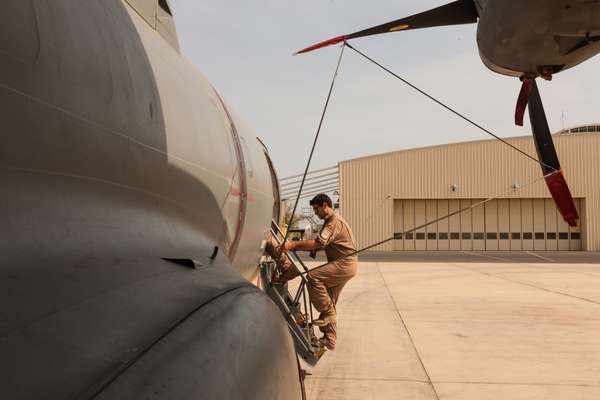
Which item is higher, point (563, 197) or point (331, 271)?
point (563, 197)

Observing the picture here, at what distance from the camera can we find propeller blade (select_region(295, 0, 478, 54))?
4.46 m

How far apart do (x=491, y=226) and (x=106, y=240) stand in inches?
1373

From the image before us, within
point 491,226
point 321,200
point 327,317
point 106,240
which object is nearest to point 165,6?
point 106,240

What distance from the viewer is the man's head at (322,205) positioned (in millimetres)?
6586

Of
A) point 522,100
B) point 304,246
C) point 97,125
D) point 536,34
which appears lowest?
point 304,246

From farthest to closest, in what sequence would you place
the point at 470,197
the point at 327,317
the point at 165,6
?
1. the point at 470,197
2. the point at 327,317
3. the point at 165,6

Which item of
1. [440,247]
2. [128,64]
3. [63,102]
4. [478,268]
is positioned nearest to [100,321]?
[63,102]

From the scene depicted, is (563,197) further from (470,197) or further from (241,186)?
(470,197)

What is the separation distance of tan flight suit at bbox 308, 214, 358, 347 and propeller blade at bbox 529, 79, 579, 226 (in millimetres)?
2382

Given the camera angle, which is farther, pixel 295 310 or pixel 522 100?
pixel 295 310

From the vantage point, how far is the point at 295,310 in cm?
680

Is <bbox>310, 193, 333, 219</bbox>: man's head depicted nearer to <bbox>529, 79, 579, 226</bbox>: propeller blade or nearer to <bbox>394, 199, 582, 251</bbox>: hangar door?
<bbox>529, 79, 579, 226</bbox>: propeller blade

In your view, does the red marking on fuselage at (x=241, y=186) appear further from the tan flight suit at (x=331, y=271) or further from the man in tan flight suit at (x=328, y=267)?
the tan flight suit at (x=331, y=271)

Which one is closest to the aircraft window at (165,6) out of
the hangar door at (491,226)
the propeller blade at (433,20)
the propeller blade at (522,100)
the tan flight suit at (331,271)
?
the propeller blade at (433,20)
